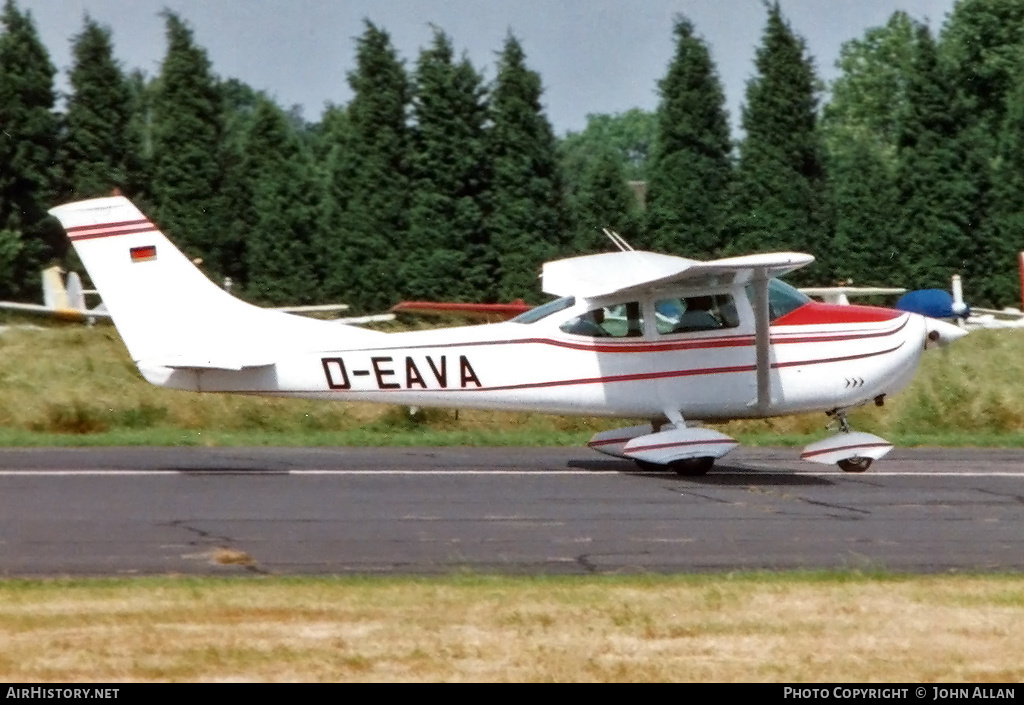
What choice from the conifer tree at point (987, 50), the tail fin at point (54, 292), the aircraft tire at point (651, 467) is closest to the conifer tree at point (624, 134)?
the conifer tree at point (987, 50)

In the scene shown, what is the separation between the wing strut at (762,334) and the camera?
1491 centimetres

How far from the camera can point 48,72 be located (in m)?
39.7

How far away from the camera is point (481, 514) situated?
40.7 ft

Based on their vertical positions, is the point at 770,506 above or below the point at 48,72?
below

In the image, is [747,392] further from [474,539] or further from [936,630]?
[936,630]

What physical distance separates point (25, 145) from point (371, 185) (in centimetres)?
850

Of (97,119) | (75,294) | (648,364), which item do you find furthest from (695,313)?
(97,119)

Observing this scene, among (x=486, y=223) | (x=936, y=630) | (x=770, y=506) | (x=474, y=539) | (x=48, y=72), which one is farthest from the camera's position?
(x=48, y=72)

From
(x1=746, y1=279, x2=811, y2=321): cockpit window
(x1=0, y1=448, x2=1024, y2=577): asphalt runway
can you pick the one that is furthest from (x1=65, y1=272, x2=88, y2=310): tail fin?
(x1=746, y1=279, x2=811, y2=321): cockpit window

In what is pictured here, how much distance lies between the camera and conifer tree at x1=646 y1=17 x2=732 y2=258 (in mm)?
37969

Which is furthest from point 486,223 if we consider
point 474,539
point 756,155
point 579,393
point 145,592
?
point 145,592

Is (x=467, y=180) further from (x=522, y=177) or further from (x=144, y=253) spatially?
(x=144, y=253)
